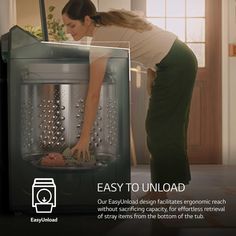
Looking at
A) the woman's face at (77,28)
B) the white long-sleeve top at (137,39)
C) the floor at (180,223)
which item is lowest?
the floor at (180,223)

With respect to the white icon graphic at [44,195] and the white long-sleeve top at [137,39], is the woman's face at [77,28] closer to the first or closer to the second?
the white long-sleeve top at [137,39]

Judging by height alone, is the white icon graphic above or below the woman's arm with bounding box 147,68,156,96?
below

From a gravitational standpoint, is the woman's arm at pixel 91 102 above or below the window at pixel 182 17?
below

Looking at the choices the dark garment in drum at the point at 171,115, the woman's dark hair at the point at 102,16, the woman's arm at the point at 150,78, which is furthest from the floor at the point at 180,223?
the woman's dark hair at the point at 102,16

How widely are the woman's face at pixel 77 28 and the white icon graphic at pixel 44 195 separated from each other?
0.27 meters

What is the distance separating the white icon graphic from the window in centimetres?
35

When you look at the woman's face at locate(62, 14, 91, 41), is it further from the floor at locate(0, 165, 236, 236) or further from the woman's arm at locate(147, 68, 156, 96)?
the floor at locate(0, 165, 236, 236)

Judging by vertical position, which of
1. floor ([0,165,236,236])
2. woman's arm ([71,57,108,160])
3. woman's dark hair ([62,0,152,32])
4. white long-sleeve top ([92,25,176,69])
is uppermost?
woman's dark hair ([62,0,152,32])

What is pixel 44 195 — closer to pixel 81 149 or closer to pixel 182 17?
pixel 81 149

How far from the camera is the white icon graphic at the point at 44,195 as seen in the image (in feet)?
2.61

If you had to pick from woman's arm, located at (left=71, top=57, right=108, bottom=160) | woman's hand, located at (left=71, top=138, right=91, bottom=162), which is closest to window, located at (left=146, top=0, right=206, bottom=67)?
woman's arm, located at (left=71, top=57, right=108, bottom=160)

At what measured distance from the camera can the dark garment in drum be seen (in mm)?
783

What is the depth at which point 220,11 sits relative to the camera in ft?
2.51

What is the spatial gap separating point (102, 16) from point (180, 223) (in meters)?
0.40
